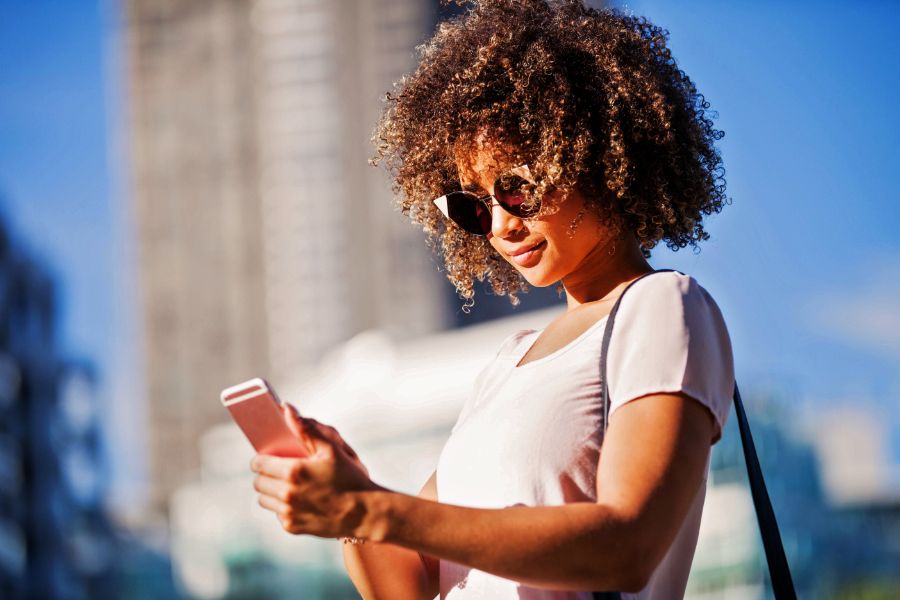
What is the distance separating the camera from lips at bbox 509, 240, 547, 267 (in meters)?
1.65

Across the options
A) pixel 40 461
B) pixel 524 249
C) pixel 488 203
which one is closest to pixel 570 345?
pixel 524 249

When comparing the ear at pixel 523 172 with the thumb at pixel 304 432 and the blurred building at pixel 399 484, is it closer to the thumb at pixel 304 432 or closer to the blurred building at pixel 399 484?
the thumb at pixel 304 432

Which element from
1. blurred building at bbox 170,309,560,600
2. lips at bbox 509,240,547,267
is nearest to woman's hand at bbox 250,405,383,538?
lips at bbox 509,240,547,267

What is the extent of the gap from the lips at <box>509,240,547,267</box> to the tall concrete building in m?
60.0

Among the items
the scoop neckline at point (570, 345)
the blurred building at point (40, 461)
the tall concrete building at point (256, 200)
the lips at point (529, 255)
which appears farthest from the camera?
the tall concrete building at point (256, 200)

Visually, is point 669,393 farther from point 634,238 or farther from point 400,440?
point 400,440

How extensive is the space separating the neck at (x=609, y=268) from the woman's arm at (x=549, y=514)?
41 cm

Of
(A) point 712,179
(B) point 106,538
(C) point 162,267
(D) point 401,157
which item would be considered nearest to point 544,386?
(A) point 712,179

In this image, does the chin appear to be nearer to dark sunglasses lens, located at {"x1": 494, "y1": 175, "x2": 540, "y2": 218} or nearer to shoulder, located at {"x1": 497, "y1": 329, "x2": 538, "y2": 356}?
dark sunglasses lens, located at {"x1": 494, "y1": 175, "x2": 540, "y2": 218}

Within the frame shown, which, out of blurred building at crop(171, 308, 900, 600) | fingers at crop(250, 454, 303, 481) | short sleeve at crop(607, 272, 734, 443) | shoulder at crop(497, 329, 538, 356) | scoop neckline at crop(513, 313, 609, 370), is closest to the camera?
fingers at crop(250, 454, 303, 481)

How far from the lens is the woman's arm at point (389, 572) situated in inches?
67.9

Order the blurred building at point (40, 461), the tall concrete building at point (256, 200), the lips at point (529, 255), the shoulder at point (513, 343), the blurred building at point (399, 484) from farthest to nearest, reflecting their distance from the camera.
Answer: the tall concrete building at point (256, 200)
the blurred building at point (40, 461)
the blurred building at point (399, 484)
the shoulder at point (513, 343)
the lips at point (529, 255)

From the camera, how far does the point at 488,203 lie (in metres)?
1.72

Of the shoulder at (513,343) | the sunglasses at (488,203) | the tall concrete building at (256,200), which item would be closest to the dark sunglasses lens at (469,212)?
the sunglasses at (488,203)
